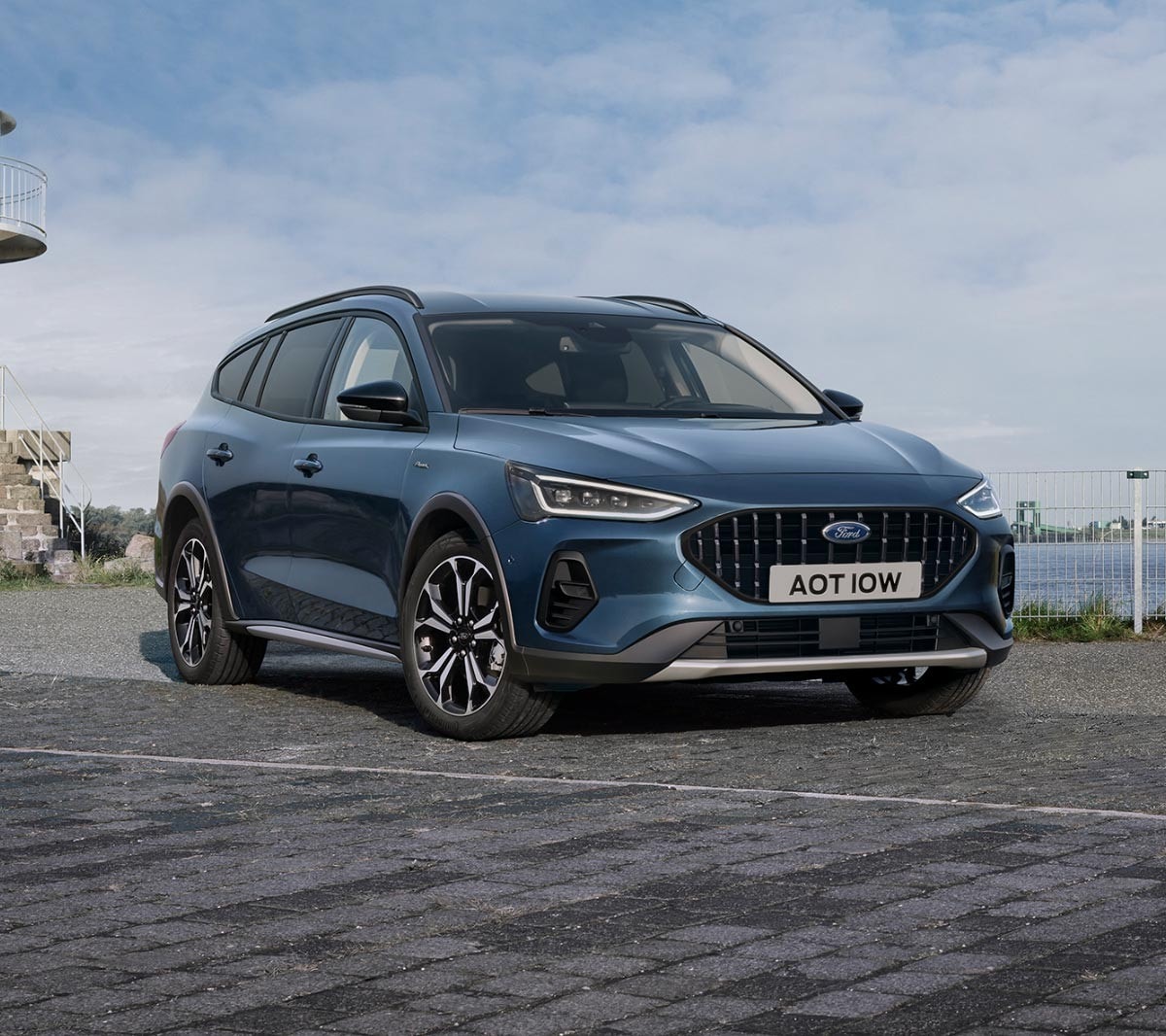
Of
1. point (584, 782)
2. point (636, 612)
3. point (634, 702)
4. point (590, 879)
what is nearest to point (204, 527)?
point (634, 702)

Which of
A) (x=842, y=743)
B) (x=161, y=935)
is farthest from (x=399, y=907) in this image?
(x=842, y=743)

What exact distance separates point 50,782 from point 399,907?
2.46 meters

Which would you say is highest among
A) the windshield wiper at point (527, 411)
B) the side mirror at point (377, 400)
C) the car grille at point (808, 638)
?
the side mirror at point (377, 400)

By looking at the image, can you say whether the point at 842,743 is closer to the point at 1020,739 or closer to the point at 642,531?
the point at 1020,739

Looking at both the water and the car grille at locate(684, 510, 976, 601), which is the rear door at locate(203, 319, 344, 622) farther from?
the water

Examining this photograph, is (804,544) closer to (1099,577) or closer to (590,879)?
(590,879)

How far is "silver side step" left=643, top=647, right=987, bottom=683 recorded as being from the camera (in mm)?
6695

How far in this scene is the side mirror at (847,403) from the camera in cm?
848

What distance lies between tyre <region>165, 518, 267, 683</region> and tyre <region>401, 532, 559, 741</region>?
222 centimetres

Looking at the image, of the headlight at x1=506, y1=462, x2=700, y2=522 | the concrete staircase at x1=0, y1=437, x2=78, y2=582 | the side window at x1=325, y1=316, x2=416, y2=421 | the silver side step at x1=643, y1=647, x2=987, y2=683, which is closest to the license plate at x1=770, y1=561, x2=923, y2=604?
the silver side step at x1=643, y1=647, x2=987, y2=683

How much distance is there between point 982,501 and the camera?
7410 mm

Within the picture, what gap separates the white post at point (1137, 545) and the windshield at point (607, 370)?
21.9 feet

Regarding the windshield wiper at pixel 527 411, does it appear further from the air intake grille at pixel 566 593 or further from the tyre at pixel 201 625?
the tyre at pixel 201 625

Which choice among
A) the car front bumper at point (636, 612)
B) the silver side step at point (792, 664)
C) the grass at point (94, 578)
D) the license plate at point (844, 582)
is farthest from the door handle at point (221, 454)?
the grass at point (94, 578)
